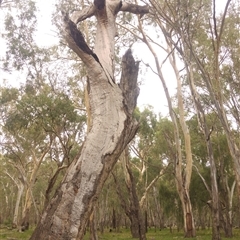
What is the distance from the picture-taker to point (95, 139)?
2762 mm

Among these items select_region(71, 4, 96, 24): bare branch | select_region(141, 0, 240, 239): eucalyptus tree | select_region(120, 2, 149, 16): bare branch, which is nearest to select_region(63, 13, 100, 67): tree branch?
select_region(71, 4, 96, 24): bare branch

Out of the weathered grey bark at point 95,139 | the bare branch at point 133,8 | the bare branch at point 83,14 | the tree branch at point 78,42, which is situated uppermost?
the bare branch at point 133,8

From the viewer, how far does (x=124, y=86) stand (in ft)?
10.5

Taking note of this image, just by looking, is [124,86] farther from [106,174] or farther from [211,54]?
[211,54]

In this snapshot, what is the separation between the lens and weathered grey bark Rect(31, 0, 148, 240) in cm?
244

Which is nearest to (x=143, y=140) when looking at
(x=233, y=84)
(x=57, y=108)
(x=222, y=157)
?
(x=222, y=157)

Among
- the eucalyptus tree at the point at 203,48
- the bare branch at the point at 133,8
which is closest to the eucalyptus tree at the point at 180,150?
the eucalyptus tree at the point at 203,48

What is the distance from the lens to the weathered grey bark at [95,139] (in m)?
2.44

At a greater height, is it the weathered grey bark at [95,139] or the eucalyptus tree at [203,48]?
the eucalyptus tree at [203,48]

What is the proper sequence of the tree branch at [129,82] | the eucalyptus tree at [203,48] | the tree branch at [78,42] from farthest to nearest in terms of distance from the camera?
the eucalyptus tree at [203,48] < the tree branch at [129,82] < the tree branch at [78,42]

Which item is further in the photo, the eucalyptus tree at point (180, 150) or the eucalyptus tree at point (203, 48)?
the eucalyptus tree at point (180, 150)

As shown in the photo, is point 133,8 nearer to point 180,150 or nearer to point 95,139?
point 95,139

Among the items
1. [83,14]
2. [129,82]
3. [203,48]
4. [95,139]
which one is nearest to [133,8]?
[83,14]

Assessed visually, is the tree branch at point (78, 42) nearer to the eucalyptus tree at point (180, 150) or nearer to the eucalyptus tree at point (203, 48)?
the eucalyptus tree at point (203, 48)
